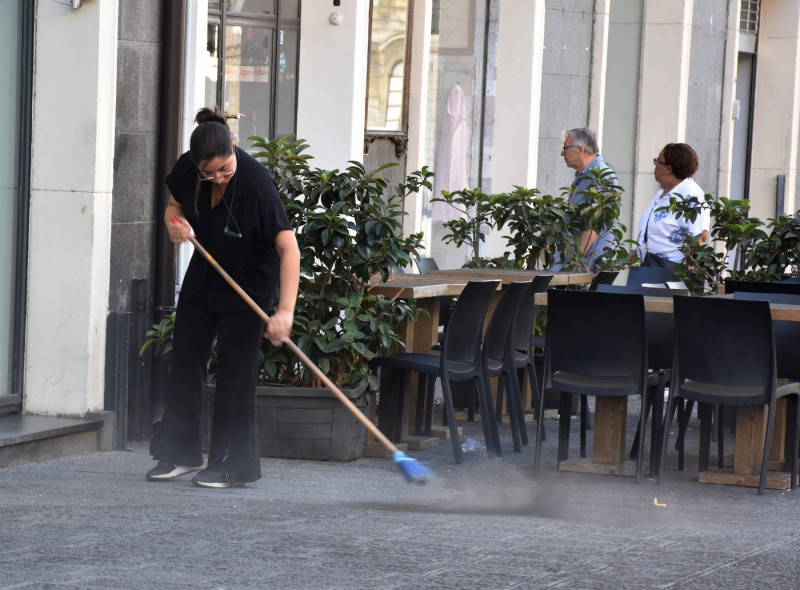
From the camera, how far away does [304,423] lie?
829 cm

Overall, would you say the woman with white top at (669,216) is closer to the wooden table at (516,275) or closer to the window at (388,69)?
the wooden table at (516,275)

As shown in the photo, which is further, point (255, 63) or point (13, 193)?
point (255, 63)

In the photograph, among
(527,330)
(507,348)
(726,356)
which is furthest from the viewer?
(527,330)

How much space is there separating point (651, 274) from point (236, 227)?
411cm

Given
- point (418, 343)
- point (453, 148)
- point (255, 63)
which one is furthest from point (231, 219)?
point (453, 148)

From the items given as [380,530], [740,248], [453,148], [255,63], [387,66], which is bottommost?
[380,530]

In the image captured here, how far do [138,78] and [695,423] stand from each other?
4591mm

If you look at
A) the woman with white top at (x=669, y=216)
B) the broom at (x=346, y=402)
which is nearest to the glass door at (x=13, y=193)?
the broom at (x=346, y=402)

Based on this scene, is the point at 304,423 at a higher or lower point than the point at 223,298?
lower

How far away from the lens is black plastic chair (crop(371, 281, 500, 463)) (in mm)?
8562

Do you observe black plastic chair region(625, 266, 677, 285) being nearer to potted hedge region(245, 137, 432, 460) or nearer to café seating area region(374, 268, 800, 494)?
café seating area region(374, 268, 800, 494)

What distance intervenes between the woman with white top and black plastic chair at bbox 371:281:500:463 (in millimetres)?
2465

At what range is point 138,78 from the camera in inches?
341

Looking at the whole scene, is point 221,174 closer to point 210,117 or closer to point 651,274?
point 210,117
